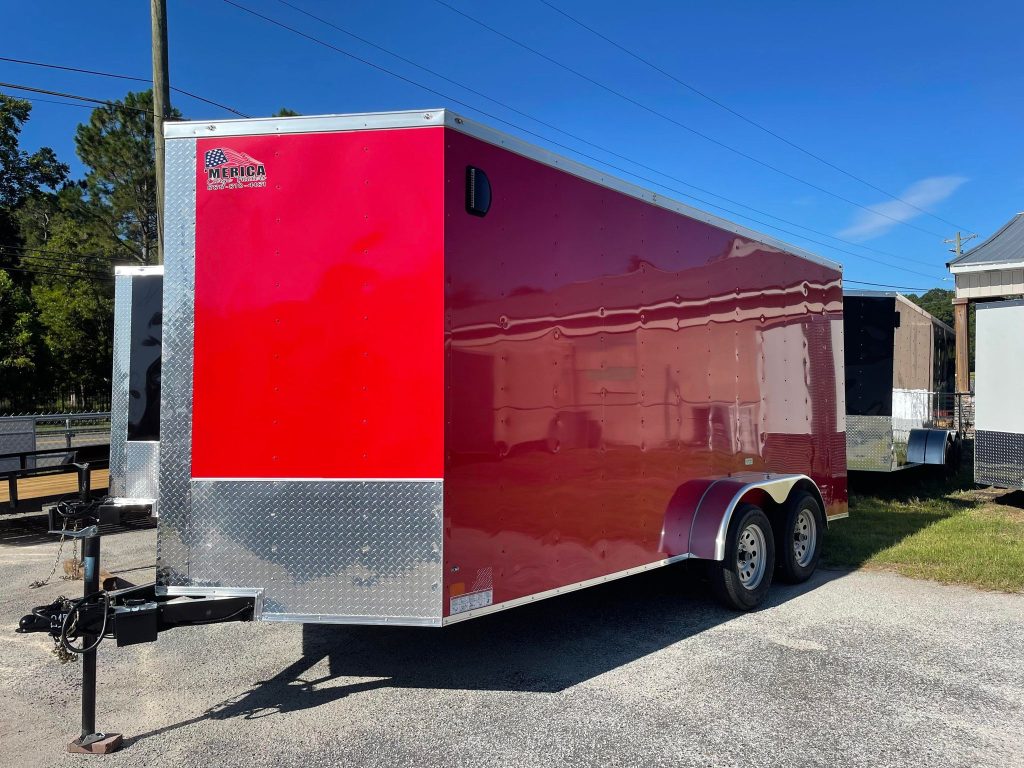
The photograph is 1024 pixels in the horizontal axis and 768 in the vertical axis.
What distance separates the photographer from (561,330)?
14.8 feet

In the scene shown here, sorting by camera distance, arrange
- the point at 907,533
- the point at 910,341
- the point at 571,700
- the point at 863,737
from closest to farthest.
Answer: the point at 863,737
the point at 571,700
the point at 907,533
the point at 910,341

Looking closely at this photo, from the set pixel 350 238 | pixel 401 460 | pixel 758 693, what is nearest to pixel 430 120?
pixel 350 238

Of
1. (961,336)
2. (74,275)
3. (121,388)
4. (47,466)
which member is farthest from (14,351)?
(961,336)

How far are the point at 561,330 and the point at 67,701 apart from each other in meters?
3.51

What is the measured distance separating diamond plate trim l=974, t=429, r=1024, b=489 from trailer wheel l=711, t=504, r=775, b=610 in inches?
217

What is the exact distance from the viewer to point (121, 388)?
6.87m

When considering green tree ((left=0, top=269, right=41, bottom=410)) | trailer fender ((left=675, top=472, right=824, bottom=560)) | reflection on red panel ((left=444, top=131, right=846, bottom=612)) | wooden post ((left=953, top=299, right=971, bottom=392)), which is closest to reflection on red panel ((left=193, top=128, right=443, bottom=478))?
reflection on red panel ((left=444, top=131, right=846, bottom=612))

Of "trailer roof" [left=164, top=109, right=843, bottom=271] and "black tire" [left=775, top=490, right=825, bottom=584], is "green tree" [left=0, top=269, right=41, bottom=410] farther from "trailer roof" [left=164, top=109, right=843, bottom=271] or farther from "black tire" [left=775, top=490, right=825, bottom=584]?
"black tire" [left=775, top=490, right=825, bottom=584]

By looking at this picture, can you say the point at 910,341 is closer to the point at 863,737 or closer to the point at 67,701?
the point at 863,737

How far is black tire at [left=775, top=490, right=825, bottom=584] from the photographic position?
20.9ft

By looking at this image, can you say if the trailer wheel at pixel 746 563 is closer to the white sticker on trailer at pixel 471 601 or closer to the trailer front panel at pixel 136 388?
the white sticker on trailer at pixel 471 601

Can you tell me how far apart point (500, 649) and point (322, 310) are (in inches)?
101

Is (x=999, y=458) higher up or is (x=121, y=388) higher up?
(x=121, y=388)

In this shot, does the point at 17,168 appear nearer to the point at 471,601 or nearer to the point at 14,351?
the point at 14,351
